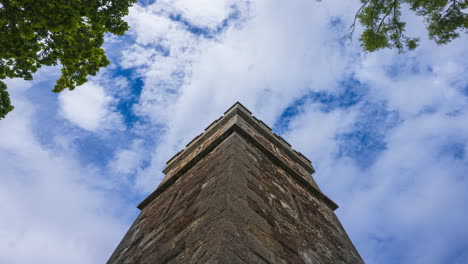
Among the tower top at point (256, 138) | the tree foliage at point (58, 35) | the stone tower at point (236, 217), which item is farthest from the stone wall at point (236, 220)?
the tree foliage at point (58, 35)

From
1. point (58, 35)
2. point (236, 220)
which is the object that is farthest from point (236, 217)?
point (58, 35)

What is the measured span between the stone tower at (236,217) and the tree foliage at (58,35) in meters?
2.58

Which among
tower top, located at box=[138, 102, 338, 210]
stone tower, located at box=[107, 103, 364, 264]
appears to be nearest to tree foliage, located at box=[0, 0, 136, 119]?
stone tower, located at box=[107, 103, 364, 264]

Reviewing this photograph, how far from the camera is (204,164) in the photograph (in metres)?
6.32

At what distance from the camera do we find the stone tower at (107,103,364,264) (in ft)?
10.9

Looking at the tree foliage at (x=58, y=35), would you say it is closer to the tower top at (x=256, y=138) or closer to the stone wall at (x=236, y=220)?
the stone wall at (x=236, y=220)

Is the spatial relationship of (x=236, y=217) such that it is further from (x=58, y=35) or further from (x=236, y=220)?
(x=58, y=35)

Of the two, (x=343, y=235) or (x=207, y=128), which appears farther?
(x=207, y=128)

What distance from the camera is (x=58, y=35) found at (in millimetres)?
4508

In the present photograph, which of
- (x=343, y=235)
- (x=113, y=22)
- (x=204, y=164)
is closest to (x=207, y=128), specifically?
(x=204, y=164)

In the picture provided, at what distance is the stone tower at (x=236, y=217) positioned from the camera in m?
3.32

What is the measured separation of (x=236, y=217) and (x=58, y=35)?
3551 millimetres

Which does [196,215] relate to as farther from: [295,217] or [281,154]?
[281,154]

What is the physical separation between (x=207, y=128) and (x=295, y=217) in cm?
567
